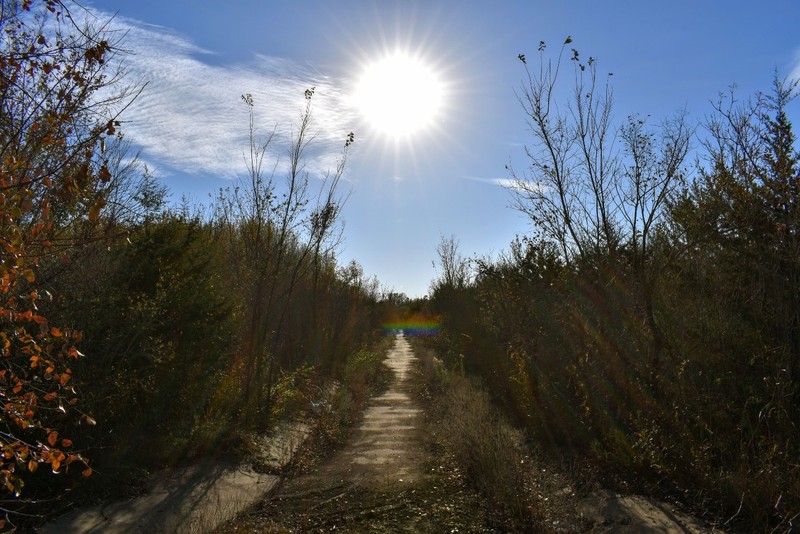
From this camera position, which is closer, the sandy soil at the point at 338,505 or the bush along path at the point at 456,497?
the sandy soil at the point at 338,505

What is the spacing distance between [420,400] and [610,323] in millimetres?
9861

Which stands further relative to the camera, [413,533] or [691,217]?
[691,217]

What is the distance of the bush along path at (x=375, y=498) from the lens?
253 inches

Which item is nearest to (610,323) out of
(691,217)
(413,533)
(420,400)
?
(691,217)

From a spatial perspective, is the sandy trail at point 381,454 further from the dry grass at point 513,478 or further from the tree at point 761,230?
the tree at point 761,230

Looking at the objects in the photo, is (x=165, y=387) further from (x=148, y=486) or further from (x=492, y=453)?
(x=492, y=453)

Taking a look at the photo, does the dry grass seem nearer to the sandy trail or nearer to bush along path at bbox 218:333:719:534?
Result: bush along path at bbox 218:333:719:534

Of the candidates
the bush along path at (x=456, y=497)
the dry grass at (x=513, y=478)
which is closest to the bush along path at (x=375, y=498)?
the bush along path at (x=456, y=497)

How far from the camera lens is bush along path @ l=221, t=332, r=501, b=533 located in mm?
6438

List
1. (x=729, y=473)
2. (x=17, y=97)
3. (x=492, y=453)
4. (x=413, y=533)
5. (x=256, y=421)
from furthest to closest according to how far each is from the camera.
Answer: (x=256, y=421) → (x=492, y=453) → (x=413, y=533) → (x=729, y=473) → (x=17, y=97)

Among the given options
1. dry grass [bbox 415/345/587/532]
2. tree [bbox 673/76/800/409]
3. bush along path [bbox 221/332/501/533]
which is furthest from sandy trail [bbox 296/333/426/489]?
tree [bbox 673/76/800/409]

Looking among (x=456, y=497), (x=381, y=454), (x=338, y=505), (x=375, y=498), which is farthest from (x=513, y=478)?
(x=381, y=454)

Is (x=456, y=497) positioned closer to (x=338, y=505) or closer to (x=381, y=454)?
(x=338, y=505)

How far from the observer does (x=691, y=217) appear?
8.43 metres
